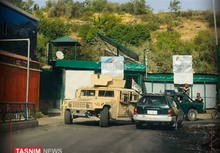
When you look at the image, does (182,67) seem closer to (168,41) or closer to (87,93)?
(87,93)

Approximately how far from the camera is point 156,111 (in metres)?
9.28

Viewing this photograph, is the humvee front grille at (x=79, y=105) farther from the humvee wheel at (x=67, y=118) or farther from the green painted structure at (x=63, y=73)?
the green painted structure at (x=63, y=73)

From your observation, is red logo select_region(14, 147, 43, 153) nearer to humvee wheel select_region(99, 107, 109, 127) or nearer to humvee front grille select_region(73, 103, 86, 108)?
humvee wheel select_region(99, 107, 109, 127)

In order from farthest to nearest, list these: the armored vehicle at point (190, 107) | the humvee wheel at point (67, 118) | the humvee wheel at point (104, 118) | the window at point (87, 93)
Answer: the armored vehicle at point (190, 107) → the window at point (87, 93) → the humvee wheel at point (67, 118) → the humvee wheel at point (104, 118)

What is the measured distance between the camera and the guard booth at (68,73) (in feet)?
53.3

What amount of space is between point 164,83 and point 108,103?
5.02 m

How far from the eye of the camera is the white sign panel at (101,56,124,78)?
1645cm

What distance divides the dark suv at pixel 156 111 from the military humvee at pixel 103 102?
1186 mm

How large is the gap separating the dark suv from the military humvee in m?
1.19

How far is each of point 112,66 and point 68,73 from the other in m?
3.23

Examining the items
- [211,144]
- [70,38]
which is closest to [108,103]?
[211,144]

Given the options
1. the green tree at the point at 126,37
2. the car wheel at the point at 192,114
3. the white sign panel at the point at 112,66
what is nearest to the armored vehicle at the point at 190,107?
the car wheel at the point at 192,114

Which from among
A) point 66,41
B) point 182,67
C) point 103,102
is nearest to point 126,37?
point 66,41

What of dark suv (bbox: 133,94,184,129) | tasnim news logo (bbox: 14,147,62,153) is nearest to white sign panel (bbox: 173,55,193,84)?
dark suv (bbox: 133,94,184,129)
